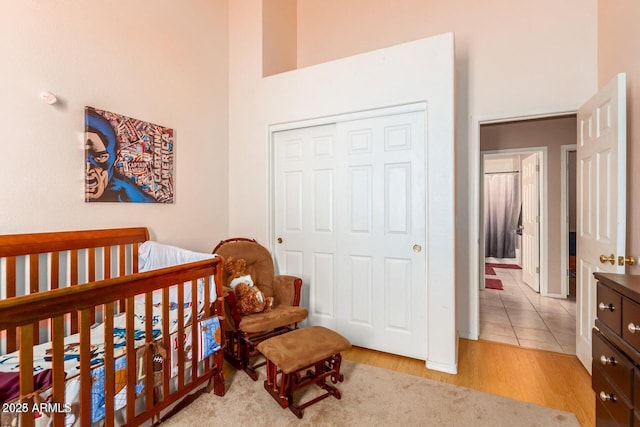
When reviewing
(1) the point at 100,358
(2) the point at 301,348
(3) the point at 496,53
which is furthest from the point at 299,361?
(3) the point at 496,53

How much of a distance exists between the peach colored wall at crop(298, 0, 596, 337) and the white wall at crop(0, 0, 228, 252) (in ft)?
6.06

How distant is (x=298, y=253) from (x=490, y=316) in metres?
2.34

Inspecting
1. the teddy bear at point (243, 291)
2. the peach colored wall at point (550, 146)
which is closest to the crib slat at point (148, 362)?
the teddy bear at point (243, 291)

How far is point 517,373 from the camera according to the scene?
2.23 m

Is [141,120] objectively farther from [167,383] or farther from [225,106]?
[167,383]

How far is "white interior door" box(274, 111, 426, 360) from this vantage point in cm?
241

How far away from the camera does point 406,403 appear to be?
1.88m

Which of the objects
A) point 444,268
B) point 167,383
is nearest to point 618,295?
point 444,268

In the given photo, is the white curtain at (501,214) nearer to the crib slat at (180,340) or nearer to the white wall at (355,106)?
the white wall at (355,106)

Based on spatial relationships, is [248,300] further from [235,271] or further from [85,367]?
[85,367]

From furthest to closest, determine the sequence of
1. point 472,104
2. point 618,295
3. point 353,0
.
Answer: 1. point 353,0
2. point 472,104
3. point 618,295

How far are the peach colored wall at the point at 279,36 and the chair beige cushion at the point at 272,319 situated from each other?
7.59ft

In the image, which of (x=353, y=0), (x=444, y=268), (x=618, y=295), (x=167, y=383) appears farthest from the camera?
(x=353, y=0)

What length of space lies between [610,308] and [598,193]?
4.32 feet
